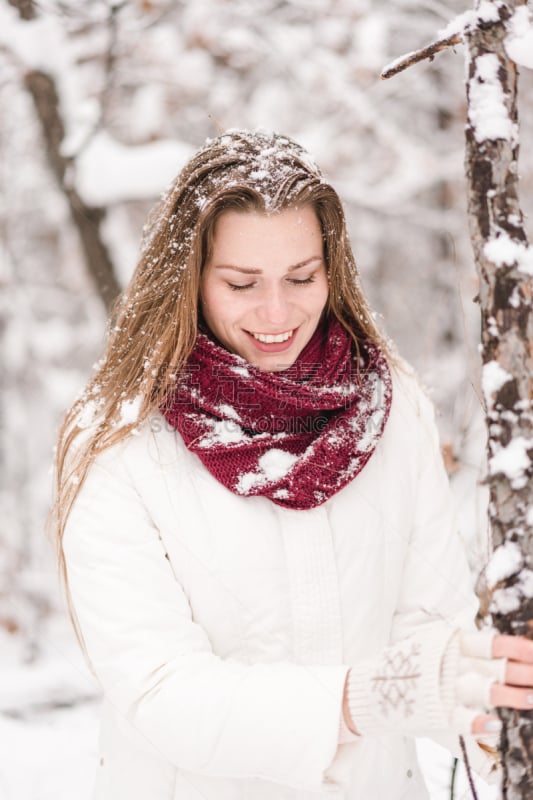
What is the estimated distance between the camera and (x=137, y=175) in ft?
13.1

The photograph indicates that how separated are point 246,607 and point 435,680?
0.54m

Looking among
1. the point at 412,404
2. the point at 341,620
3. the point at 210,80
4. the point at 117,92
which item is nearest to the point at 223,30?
the point at 210,80

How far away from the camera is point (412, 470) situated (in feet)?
5.81

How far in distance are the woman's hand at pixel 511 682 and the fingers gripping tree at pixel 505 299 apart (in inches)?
0.8

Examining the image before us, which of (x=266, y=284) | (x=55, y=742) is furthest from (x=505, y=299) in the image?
(x=55, y=742)

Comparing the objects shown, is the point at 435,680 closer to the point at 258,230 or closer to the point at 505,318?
the point at 505,318

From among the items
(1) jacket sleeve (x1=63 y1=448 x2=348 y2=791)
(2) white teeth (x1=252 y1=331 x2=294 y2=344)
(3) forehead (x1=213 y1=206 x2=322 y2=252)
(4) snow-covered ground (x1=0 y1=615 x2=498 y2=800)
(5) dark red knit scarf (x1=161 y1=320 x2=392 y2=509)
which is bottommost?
(4) snow-covered ground (x1=0 y1=615 x2=498 y2=800)

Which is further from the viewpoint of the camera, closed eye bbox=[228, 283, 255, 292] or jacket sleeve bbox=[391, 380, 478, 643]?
jacket sleeve bbox=[391, 380, 478, 643]

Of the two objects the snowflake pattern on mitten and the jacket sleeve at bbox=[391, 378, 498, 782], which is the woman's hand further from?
the jacket sleeve at bbox=[391, 378, 498, 782]

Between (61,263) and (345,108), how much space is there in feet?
14.3

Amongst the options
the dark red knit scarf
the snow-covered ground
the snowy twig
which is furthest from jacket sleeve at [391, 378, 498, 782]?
the snowy twig

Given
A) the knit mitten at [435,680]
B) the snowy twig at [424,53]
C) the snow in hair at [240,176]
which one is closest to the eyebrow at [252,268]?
the snow in hair at [240,176]

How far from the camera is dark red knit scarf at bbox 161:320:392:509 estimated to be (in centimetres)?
158

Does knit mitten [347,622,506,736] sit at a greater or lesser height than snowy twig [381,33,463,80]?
lesser
